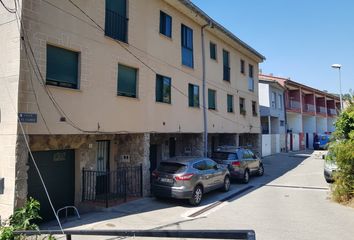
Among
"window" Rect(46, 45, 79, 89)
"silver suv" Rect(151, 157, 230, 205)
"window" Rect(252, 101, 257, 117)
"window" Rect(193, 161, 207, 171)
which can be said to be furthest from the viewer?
"window" Rect(252, 101, 257, 117)

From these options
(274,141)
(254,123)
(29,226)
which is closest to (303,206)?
(29,226)

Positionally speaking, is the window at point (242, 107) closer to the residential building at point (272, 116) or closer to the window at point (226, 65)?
the window at point (226, 65)

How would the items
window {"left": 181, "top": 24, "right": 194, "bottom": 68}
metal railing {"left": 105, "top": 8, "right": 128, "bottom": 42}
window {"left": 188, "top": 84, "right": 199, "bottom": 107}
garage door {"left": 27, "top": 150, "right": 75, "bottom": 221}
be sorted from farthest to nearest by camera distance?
1. window {"left": 188, "top": 84, "right": 199, "bottom": 107}
2. window {"left": 181, "top": 24, "right": 194, "bottom": 68}
3. metal railing {"left": 105, "top": 8, "right": 128, "bottom": 42}
4. garage door {"left": 27, "top": 150, "right": 75, "bottom": 221}

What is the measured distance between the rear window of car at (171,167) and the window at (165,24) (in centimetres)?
642

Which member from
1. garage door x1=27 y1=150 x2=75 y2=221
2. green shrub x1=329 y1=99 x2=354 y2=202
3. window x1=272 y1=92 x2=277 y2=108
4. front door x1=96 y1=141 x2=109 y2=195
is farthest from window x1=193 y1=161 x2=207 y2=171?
window x1=272 y1=92 x2=277 y2=108

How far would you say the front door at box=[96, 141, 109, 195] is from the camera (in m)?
12.1

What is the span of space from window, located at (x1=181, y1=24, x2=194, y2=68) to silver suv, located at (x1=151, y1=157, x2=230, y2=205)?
6250 millimetres

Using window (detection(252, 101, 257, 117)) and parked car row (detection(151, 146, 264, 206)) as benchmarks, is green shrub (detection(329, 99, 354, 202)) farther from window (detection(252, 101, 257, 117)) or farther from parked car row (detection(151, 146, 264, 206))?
window (detection(252, 101, 257, 117))

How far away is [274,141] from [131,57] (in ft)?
81.9

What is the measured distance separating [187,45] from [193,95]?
2.70 meters

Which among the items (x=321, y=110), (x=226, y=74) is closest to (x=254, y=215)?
(x=226, y=74)

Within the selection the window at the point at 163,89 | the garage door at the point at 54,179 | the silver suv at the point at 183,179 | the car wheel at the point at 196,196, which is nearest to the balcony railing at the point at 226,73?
the window at the point at 163,89

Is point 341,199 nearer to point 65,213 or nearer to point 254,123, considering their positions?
point 65,213

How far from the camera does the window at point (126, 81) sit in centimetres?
1191
